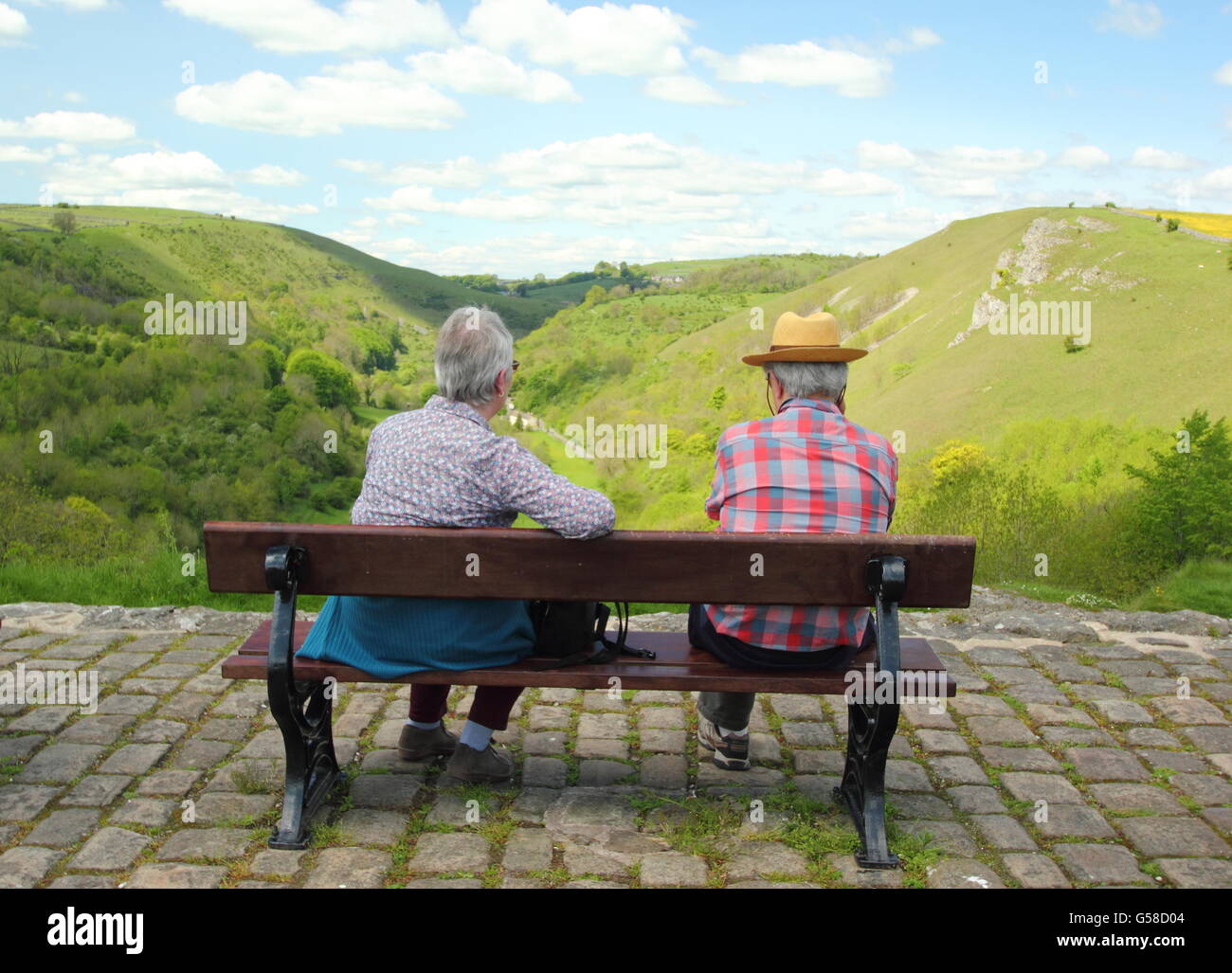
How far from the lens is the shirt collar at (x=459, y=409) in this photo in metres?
3.38

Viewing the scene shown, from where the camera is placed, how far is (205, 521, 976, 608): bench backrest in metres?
3.18

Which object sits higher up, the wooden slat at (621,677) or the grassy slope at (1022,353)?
the grassy slope at (1022,353)

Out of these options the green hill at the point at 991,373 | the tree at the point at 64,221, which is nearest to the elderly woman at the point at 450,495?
the green hill at the point at 991,373

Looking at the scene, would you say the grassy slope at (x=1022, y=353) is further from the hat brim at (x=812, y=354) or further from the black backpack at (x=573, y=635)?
the black backpack at (x=573, y=635)

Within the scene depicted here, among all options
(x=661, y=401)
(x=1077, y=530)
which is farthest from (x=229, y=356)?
(x=1077, y=530)

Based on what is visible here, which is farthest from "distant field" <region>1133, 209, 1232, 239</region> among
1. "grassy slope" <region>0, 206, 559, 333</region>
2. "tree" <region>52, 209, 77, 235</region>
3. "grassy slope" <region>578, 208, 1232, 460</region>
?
"tree" <region>52, 209, 77, 235</region>

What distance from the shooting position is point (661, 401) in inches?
3059

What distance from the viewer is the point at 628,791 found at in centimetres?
375

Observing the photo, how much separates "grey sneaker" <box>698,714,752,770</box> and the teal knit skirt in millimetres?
926

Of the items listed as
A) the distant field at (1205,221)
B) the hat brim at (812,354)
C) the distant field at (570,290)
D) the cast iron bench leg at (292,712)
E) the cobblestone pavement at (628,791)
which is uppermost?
the distant field at (570,290)

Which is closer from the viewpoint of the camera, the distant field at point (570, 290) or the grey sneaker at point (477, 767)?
the grey sneaker at point (477, 767)

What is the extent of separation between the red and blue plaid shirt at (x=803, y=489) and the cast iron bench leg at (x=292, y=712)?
1.37 m

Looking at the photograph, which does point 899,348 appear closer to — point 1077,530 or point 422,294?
point 1077,530

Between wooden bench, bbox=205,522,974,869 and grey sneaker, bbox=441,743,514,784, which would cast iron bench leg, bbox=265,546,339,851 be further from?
grey sneaker, bbox=441,743,514,784
